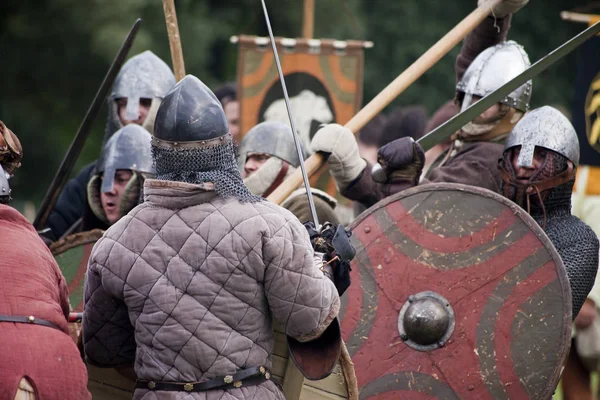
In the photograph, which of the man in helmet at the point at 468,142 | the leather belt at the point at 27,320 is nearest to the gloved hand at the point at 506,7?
the man in helmet at the point at 468,142

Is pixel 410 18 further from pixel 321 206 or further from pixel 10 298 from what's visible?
pixel 10 298

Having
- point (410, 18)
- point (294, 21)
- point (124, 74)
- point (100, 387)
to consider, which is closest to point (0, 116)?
point (294, 21)

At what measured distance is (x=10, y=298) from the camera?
401cm

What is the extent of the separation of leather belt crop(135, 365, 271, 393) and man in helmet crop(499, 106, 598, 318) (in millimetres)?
1859

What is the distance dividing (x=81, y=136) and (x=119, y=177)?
514 mm

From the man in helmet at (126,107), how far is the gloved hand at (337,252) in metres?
2.79

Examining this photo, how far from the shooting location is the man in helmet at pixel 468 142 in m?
5.64

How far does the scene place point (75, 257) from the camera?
595 centimetres

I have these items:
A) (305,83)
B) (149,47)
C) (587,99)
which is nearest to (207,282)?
(305,83)

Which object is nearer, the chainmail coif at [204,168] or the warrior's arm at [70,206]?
the chainmail coif at [204,168]

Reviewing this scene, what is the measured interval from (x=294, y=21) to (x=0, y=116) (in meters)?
4.57

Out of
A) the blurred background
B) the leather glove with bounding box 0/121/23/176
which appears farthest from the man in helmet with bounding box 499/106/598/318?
the blurred background

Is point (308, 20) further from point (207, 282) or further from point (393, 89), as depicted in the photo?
point (207, 282)

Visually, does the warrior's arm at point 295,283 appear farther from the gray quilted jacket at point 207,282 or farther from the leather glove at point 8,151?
the leather glove at point 8,151
